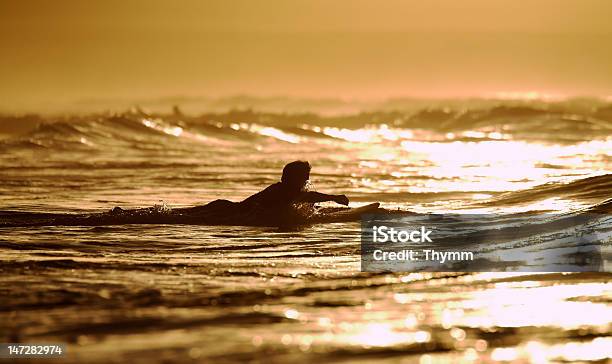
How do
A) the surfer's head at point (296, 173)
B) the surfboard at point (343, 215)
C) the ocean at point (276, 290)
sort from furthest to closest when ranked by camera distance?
the surfboard at point (343, 215)
the surfer's head at point (296, 173)
the ocean at point (276, 290)

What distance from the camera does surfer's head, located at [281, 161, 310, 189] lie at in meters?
22.7

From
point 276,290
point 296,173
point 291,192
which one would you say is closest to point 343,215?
point 291,192

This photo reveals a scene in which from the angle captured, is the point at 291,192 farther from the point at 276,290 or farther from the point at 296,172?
the point at 276,290

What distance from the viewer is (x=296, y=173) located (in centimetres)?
2267

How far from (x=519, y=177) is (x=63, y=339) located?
3292 cm

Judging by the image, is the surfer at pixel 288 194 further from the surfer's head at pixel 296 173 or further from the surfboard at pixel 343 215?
the surfboard at pixel 343 215

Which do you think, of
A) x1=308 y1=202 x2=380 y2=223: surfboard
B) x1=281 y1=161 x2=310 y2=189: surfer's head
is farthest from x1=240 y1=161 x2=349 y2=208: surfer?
x1=308 y1=202 x2=380 y2=223: surfboard

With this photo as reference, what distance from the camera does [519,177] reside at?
41250 mm

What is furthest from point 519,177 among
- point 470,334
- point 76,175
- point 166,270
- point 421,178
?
point 470,334

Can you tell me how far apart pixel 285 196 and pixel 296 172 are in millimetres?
731

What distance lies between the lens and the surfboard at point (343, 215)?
22.9m

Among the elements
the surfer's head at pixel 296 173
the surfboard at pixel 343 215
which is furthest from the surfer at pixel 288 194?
the surfboard at pixel 343 215

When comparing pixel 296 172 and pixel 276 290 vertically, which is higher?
pixel 296 172

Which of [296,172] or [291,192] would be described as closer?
[296,172]
